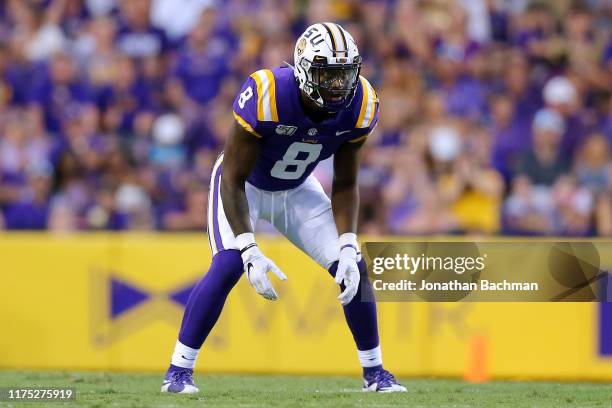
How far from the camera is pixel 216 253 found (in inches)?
249

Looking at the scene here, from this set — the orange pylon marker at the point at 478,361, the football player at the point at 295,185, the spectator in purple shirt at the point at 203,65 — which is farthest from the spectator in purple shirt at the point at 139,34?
the football player at the point at 295,185

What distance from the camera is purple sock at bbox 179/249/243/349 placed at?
6188mm

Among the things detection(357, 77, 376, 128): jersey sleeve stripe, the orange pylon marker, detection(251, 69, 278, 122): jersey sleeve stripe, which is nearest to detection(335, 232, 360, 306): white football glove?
detection(357, 77, 376, 128): jersey sleeve stripe

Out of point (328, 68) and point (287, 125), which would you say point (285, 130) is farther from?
point (328, 68)

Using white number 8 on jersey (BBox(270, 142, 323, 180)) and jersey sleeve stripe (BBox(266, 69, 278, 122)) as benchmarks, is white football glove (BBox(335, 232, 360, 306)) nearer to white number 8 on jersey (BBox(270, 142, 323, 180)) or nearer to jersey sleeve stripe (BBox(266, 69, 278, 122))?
white number 8 on jersey (BBox(270, 142, 323, 180))

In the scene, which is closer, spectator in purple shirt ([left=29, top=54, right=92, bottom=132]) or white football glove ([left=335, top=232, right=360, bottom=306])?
white football glove ([left=335, top=232, right=360, bottom=306])

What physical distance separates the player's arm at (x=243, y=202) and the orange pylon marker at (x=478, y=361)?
2163 mm

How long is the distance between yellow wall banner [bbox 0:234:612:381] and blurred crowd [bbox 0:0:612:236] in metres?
1.35

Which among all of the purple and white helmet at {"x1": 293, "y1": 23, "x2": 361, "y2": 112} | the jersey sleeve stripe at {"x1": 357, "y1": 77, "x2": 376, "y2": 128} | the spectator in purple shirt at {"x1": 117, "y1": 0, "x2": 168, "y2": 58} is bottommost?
the jersey sleeve stripe at {"x1": 357, "y1": 77, "x2": 376, "y2": 128}

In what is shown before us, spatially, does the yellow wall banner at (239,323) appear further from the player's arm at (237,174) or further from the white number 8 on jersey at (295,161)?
the player's arm at (237,174)

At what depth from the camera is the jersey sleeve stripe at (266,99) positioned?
19.7ft

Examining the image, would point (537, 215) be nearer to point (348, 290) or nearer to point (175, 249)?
point (175, 249)

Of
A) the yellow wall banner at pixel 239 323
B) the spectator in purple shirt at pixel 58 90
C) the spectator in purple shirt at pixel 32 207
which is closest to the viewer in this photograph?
the yellow wall banner at pixel 239 323

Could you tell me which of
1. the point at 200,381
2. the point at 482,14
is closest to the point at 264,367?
the point at 200,381
